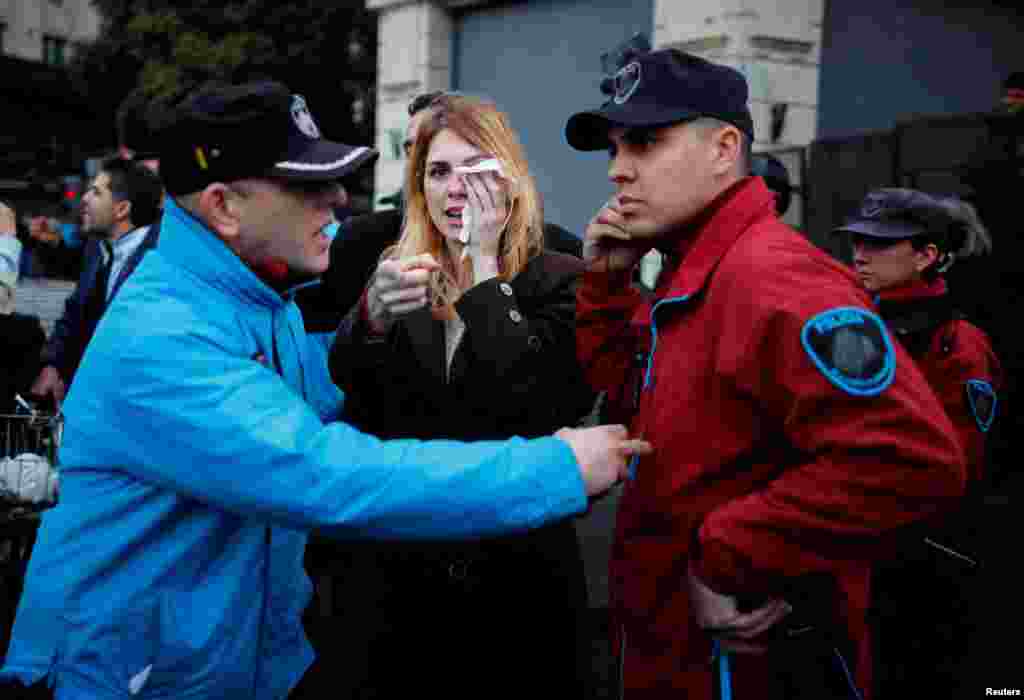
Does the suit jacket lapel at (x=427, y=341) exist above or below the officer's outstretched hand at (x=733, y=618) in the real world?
above

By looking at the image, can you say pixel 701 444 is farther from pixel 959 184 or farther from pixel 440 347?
pixel 959 184

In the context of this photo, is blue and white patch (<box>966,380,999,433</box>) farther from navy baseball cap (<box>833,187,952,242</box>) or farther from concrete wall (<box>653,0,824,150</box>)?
concrete wall (<box>653,0,824,150</box>)

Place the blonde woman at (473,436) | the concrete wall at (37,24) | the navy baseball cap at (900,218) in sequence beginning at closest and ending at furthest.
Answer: the blonde woman at (473,436) < the navy baseball cap at (900,218) < the concrete wall at (37,24)

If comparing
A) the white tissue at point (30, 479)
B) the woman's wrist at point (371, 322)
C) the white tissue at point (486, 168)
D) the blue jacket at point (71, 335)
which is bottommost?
the blue jacket at point (71, 335)

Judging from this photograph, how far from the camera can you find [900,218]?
3688 millimetres

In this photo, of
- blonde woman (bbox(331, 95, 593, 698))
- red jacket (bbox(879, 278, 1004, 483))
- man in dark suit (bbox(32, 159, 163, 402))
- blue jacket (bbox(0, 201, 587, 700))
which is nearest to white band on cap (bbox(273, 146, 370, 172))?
blue jacket (bbox(0, 201, 587, 700))

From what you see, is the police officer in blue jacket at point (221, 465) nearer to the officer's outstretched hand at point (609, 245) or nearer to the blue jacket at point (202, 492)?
the blue jacket at point (202, 492)

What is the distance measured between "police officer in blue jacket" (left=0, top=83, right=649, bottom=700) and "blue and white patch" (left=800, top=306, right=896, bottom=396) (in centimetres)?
38

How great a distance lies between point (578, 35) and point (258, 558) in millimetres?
9296

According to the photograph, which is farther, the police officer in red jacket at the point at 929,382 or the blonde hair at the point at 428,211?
the police officer in red jacket at the point at 929,382

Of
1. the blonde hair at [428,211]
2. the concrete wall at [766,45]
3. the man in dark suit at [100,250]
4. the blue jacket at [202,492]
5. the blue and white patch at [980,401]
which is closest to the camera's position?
the blue jacket at [202,492]

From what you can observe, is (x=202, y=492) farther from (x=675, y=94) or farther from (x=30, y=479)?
(x=675, y=94)

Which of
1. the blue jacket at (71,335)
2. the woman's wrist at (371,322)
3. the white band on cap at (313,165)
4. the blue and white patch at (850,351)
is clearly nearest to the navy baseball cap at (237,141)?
the white band on cap at (313,165)

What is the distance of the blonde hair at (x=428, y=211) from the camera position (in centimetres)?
258
